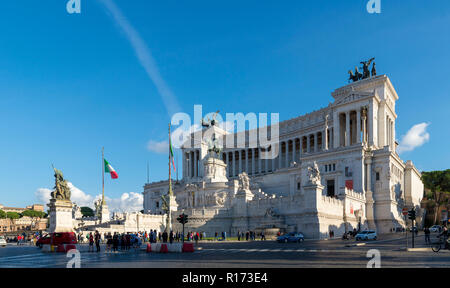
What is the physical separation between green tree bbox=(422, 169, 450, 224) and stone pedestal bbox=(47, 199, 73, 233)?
72.9m

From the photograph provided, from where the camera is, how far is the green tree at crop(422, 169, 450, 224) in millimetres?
87938

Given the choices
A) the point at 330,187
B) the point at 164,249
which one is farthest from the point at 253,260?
the point at 330,187

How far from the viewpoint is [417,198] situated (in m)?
80.8

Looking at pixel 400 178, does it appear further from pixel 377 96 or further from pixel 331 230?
pixel 331 230

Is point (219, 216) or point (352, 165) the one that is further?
point (352, 165)

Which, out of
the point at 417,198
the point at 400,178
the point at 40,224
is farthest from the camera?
the point at 40,224

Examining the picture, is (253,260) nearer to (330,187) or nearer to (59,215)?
(59,215)

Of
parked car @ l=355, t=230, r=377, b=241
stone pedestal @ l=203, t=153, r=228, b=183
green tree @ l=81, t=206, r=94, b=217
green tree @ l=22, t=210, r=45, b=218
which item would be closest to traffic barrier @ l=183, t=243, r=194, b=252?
parked car @ l=355, t=230, r=377, b=241

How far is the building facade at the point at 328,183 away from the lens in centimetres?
5044

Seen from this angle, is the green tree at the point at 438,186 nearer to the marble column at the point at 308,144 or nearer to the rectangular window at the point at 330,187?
the marble column at the point at 308,144

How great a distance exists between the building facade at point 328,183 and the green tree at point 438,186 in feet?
14.3

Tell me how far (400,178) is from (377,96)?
595 inches

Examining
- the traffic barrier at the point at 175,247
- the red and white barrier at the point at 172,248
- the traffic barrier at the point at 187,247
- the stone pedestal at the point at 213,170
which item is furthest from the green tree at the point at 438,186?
the traffic barrier at the point at 175,247
